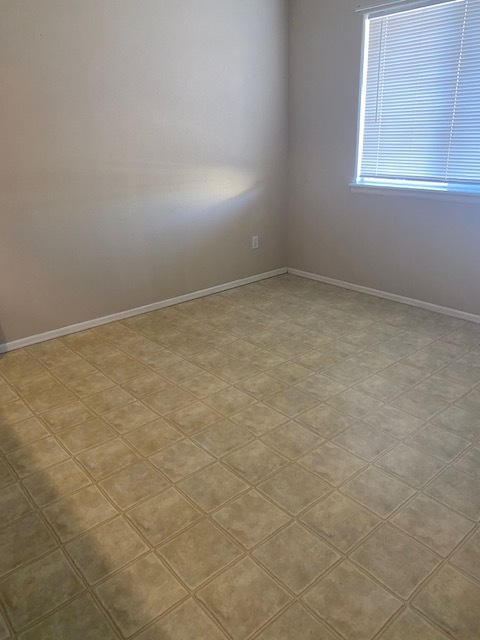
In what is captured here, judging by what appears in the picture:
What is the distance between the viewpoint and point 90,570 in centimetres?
157

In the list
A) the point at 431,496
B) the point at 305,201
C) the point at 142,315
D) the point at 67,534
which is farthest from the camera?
the point at 305,201

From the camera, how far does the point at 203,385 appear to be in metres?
2.67

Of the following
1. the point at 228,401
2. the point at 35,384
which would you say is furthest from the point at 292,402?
the point at 35,384

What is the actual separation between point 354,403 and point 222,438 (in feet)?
2.41

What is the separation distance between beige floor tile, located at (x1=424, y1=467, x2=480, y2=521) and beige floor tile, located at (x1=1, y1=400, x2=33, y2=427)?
1929 mm

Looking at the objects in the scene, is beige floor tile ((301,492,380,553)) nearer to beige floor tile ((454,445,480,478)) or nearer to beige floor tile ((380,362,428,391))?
beige floor tile ((454,445,480,478))

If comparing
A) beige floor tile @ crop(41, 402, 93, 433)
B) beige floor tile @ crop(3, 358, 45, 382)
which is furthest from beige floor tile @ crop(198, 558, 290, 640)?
beige floor tile @ crop(3, 358, 45, 382)

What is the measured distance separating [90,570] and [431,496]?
4.18 ft

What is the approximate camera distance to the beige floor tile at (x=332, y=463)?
196 centimetres

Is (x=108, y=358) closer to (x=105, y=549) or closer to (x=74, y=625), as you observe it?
(x=105, y=549)

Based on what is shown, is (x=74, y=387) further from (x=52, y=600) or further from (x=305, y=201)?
(x=305, y=201)

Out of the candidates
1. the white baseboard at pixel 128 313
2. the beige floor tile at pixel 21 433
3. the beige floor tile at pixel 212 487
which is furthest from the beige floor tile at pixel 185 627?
the white baseboard at pixel 128 313

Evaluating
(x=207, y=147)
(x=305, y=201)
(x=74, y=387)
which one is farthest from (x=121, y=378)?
(x=305, y=201)

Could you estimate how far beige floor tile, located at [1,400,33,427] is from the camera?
2.40 meters
